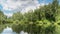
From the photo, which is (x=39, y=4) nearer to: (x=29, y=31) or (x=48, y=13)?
(x=48, y=13)

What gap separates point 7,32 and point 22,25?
9.7 inches

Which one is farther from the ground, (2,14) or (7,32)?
(2,14)

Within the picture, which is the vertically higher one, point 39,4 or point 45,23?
point 39,4

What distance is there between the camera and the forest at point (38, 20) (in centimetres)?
356

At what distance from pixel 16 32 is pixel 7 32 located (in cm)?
13

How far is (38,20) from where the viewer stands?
356 centimetres

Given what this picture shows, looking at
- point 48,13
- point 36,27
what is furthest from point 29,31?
point 48,13

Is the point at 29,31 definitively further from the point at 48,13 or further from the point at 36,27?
the point at 48,13

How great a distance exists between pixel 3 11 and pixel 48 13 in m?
0.67

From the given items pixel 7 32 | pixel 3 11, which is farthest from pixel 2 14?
pixel 7 32

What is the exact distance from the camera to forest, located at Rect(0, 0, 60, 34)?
3559 millimetres

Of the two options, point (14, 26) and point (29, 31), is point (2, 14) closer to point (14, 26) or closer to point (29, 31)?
point (14, 26)

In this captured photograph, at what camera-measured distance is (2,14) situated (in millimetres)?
3590

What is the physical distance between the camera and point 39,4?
360 centimetres
